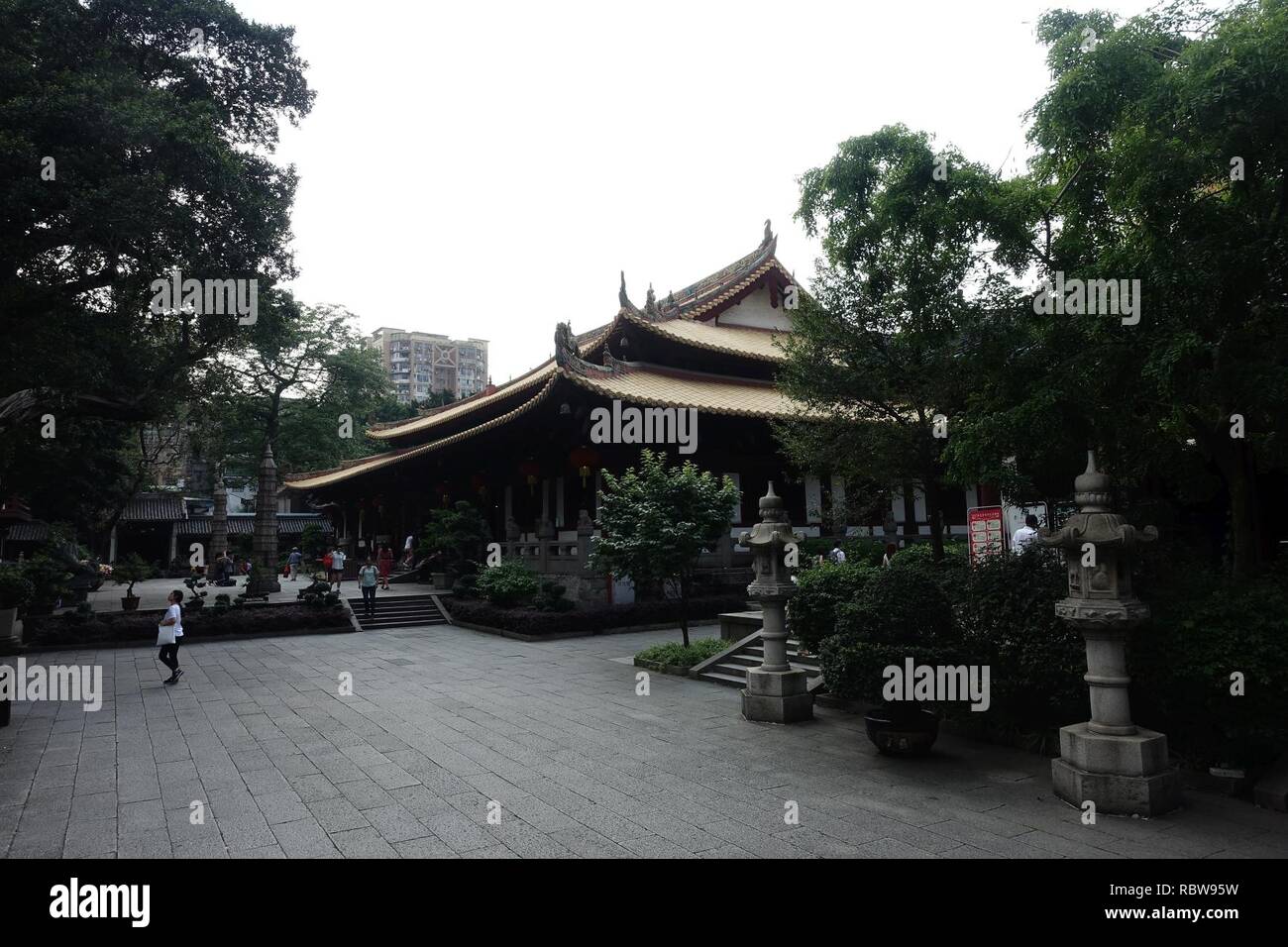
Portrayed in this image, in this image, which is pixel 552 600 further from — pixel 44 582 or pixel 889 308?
pixel 44 582

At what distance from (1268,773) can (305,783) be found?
7303mm

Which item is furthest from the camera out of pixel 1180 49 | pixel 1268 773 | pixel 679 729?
pixel 679 729

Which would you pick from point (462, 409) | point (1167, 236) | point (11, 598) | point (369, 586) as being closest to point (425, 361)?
point (462, 409)

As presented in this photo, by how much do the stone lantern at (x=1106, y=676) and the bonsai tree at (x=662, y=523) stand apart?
277 inches

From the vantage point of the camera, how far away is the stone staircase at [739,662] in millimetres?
10234

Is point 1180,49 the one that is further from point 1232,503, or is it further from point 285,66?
point 285,66

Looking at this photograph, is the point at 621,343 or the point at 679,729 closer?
the point at 679,729

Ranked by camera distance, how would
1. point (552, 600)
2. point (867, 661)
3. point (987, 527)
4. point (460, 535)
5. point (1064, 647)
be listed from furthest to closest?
1. point (460, 535)
2. point (552, 600)
3. point (987, 527)
4. point (867, 661)
5. point (1064, 647)

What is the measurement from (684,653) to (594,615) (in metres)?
4.69

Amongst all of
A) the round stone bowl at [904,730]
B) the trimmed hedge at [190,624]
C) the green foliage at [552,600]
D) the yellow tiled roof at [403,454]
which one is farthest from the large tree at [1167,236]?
the trimmed hedge at [190,624]

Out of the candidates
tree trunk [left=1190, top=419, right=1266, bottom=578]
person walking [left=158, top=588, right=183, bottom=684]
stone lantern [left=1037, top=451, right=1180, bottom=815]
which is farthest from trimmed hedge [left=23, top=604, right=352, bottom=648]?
tree trunk [left=1190, top=419, right=1266, bottom=578]

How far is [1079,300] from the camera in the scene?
6.21m

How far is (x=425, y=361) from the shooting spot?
98625mm
